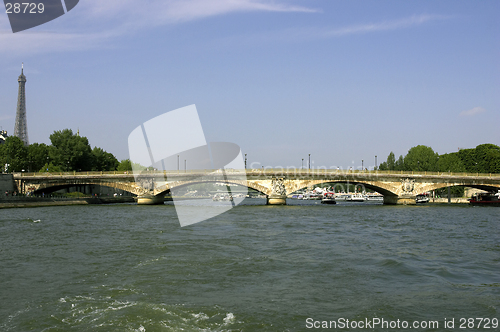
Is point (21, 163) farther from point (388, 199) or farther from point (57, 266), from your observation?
point (57, 266)

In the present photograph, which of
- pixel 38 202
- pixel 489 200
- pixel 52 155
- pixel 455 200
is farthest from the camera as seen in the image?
pixel 455 200

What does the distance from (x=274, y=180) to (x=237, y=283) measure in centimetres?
4777

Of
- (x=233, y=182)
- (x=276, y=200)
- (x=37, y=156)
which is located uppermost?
(x=37, y=156)

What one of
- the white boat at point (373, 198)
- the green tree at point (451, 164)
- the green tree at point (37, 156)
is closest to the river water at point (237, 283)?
the green tree at point (37, 156)

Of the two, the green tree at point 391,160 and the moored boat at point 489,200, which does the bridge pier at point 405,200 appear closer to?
the moored boat at point 489,200

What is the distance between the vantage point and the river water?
28.0 feet

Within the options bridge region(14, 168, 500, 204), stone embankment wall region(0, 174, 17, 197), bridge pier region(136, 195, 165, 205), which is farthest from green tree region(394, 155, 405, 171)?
stone embankment wall region(0, 174, 17, 197)

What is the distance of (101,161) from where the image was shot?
93188mm

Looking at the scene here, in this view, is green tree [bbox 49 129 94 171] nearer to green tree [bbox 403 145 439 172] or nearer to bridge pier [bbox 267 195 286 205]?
bridge pier [bbox 267 195 286 205]

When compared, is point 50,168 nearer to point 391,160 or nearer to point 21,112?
point 21,112

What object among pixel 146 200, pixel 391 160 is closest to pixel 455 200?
pixel 391 160

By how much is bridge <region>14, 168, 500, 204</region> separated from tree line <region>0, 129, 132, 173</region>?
48.5 ft

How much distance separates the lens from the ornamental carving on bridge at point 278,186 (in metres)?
59.2

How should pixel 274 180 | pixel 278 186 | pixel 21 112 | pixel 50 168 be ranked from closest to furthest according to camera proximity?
pixel 274 180
pixel 278 186
pixel 50 168
pixel 21 112
